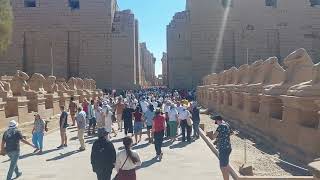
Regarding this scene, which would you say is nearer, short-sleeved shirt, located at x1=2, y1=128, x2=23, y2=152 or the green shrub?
short-sleeved shirt, located at x1=2, y1=128, x2=23, y2=152

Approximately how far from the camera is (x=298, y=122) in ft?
33.3

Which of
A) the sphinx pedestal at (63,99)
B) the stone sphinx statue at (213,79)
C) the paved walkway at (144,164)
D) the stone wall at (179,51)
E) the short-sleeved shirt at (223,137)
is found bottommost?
the paved walkway at (144,164)

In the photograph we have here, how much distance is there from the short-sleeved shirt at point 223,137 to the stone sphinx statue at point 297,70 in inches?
143

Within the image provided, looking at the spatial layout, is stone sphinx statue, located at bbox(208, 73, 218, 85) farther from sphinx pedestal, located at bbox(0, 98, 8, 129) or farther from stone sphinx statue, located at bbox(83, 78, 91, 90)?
sphinx pedestal, located at bbox(0, 98, 8, 129)

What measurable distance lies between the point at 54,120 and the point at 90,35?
110ft

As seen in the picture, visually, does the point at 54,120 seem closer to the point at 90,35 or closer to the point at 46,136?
the point at 46,136

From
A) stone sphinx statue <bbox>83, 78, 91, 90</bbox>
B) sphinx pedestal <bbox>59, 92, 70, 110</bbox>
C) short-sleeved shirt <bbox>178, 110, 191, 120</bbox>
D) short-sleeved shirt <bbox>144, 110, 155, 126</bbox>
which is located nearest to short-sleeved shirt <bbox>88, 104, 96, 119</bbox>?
short-sleeved shirt <bbox>144, 110, 155, 126</bbox>

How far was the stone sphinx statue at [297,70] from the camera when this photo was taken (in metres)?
11.1

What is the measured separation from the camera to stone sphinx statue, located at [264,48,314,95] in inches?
438

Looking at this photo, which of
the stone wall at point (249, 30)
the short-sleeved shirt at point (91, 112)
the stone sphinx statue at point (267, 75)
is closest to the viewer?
the stone sphinx statue at point (267, 75)

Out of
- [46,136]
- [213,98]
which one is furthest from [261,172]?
[213,98]

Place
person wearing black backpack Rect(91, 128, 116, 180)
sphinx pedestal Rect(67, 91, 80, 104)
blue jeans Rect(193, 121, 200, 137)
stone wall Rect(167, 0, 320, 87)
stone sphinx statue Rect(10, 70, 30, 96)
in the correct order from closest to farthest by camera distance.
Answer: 1. person wearing black backpack Rect(91, 128, 116, 180)
2. blue jeans Rect(193, 121, 200, 137)
3. stone sphinx statue Rect(10, 70, 30, 96)
4. sphinx pedestal Rect(67, 91, 80, 104)
5. stone wall Rect(167, 0, 320, 87)

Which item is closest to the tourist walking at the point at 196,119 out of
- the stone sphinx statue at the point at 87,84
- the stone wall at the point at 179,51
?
the stone sphinx statue at the point at 87,84

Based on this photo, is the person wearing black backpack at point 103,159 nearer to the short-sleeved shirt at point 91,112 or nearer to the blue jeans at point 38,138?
the blue jeans at point 38,138
